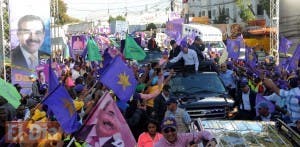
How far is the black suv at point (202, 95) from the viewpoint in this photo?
37.1 feet

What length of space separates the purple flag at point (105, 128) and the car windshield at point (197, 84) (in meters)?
5.17

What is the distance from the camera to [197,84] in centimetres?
1223

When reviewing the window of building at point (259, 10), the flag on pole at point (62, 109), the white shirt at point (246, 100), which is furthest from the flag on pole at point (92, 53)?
the window of building at point (259, 10)

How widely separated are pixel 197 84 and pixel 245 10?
162ft

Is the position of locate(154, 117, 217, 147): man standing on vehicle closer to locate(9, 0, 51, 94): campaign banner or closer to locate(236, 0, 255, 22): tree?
locate(9, 0, 51, 94): campaign banner

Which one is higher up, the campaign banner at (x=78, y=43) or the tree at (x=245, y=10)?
the tree at (x=245, y=10)

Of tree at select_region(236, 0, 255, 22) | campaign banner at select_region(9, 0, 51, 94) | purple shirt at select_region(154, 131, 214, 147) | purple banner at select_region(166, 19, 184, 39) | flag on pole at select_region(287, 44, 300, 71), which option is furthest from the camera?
tree at select_region(236, 0, 255, 22)

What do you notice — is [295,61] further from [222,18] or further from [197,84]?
[222,18]

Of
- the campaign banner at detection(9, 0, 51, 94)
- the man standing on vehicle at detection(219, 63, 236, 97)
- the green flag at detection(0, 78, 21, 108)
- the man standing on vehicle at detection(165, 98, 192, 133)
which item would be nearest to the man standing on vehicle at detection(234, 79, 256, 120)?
the man standing on vehicle at detection(165, 98, 192, 133)

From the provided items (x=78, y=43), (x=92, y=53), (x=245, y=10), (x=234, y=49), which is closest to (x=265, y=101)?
(x=92, y=53)

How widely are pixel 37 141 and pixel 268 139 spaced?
275 centimetres
